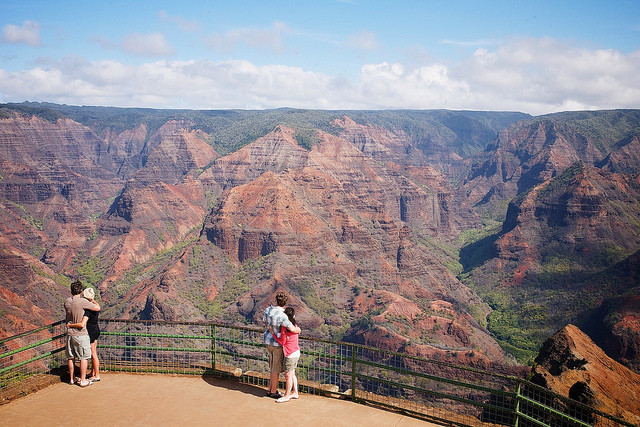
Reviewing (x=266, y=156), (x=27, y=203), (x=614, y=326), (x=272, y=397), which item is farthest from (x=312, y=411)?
(x=27, y=203)

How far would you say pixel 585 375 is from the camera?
106 feet

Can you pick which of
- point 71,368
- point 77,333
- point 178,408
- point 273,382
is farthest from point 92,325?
point 273,382

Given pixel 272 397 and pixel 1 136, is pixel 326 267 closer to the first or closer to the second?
pixel 272 397

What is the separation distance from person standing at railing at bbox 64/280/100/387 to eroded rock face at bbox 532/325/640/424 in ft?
71.6

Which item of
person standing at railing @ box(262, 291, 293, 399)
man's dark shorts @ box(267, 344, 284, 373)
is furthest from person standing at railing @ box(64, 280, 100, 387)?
man's dark shorts @ box(267, 344, 284, 373)

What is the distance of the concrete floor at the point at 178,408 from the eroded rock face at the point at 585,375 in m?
15.6

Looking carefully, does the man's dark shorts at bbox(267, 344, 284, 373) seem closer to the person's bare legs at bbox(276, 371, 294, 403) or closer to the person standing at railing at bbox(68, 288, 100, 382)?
the person's bare legs at bbox(276, 371, 294, 403)

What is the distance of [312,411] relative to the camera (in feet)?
49.5

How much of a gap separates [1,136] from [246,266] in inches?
5011

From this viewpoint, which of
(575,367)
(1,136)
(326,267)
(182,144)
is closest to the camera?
(575,367)

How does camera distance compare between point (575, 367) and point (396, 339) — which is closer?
point (575, 367)

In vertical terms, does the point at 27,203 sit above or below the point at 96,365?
below

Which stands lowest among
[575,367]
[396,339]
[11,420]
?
[396,339]

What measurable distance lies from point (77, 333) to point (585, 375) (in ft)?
95.5
